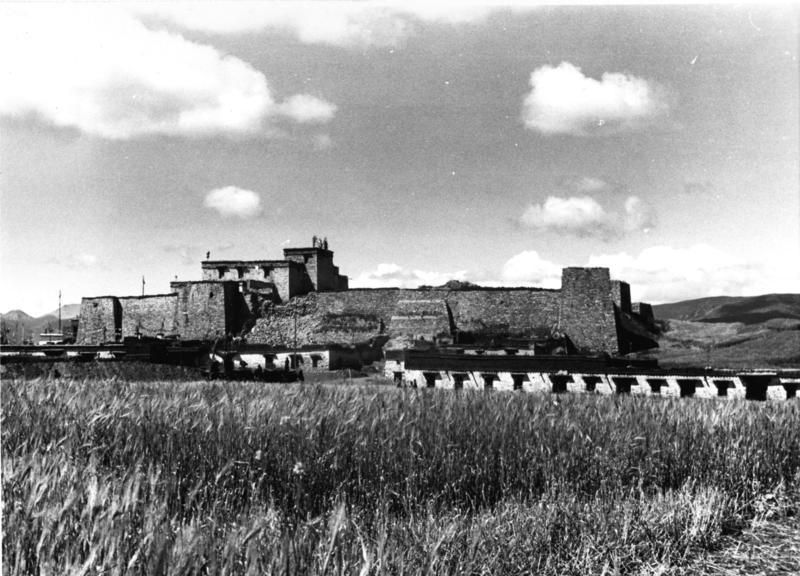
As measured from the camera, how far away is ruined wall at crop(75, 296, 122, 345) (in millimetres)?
60656

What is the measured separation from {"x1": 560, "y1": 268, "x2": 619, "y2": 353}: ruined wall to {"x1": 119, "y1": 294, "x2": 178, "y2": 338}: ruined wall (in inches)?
1174

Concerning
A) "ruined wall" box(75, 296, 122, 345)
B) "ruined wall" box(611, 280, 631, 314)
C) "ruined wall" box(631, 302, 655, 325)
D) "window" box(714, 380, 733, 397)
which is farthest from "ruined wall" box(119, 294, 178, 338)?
"window" box(714, 380, 733, 397)

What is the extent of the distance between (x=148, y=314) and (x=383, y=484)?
5721cm

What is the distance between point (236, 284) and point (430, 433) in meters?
51.1

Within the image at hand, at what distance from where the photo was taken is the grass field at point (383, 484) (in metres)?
3.24

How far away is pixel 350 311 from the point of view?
174 ft

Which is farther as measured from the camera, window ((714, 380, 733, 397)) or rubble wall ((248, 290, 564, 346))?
rubble wall ((248, 290, 564, 346))

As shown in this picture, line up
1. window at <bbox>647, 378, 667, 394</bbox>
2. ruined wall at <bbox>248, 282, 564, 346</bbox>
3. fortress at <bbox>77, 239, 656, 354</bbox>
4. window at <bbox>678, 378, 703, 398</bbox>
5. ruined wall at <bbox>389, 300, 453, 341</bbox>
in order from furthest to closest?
ruined wall at <bbox>248, 282, 564, 346</bbox> < ruined wall at <bbox>389, 300, 453, 341</bbox> < fortress at <bbox>77, 239, 656, 354</bbox> < window at <bbox>647, 378, 667, 394</bbox> < window at <bbox>678, 378, 703, 398</bbox>

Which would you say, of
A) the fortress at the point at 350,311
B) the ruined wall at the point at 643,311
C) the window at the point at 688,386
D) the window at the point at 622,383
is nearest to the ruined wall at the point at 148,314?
the fortress at the point at 350,311

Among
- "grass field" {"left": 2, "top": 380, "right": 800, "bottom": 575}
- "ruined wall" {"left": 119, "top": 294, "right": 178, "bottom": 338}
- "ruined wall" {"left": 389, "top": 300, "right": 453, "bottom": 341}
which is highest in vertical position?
"ruined wall" {"left": 119, "top": 294, "right": 178, "bottom": 338}

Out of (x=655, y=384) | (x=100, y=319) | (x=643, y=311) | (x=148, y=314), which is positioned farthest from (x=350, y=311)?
(x=655, y=384)

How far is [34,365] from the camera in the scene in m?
21.5

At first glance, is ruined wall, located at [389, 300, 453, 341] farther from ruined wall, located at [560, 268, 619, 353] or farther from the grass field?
the grass field

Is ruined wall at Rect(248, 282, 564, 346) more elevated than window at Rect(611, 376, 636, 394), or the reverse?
ruined wall at Rect(248, 282, 564, 346)
